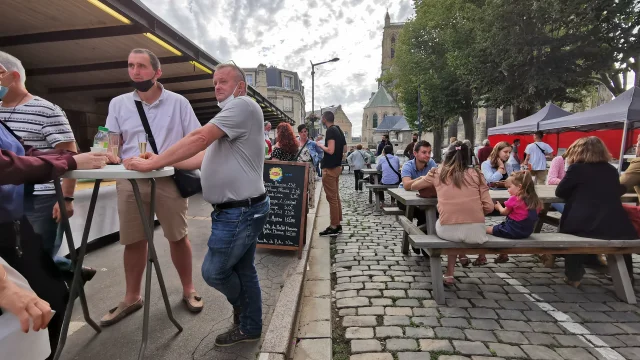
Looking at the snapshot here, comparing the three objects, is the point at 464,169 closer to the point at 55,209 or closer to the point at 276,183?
the point at 276,183

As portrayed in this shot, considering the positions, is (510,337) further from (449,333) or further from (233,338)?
(233,338)

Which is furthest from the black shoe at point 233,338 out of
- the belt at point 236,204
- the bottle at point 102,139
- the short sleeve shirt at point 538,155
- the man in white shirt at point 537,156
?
the short sleeve shirt at point 538,155

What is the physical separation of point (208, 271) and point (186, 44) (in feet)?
12.3

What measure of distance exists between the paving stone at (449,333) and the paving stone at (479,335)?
0.05m

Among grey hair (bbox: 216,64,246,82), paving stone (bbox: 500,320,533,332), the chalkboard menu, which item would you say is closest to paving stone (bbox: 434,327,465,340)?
paving stone (bbox: 500,320,533,332)

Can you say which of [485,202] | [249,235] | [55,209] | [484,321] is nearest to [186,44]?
[55,209]

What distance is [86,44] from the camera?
4441 mm

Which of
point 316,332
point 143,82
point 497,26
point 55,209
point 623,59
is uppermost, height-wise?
point 497,26

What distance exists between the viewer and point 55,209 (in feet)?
7.20

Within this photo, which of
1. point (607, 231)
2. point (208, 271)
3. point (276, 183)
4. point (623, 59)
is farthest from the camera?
point (623, 59)

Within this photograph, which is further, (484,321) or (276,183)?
→ (276,183)

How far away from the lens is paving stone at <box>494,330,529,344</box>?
253cm

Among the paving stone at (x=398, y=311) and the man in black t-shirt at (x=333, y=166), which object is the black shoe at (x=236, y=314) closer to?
the paving stone at (x=398, y=311)

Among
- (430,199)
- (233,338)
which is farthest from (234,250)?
(430,199)
